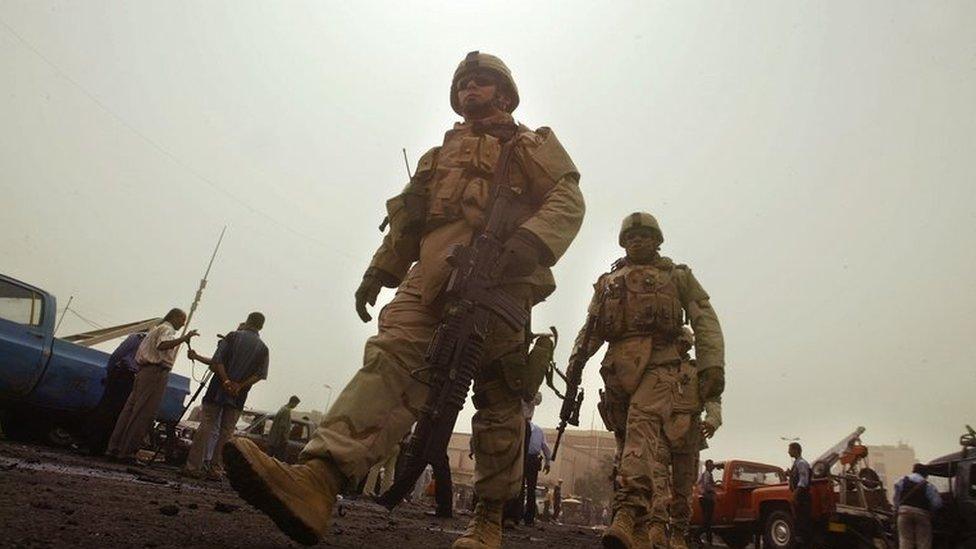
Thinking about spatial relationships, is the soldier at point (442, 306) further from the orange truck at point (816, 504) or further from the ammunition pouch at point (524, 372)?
the orange truck at point (816, 504)

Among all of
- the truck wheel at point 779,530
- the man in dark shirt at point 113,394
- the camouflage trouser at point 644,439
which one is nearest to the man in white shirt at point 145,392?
the man in dark shirt at point 113,394

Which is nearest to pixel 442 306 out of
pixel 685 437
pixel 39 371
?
pixel 685 437

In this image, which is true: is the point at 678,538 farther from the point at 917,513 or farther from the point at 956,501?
the point at 956,501

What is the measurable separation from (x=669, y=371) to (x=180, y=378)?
7.61m

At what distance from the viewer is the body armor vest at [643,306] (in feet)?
13.0

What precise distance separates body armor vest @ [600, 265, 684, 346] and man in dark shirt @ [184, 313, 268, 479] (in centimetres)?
375

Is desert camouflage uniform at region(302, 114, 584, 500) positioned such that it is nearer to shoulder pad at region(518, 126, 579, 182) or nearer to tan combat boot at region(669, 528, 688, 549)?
shoulder pad at region(518, 126, 579, 182)

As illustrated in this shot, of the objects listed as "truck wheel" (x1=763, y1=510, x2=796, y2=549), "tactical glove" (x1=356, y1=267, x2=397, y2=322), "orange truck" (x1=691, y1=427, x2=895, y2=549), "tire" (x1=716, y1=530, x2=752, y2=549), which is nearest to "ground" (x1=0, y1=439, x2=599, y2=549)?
"tactical glove" (x1=356, y1=267, x2=397, y2=322)

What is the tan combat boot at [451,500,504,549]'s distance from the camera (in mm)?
2164

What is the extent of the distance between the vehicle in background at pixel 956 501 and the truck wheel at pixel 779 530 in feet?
8.82

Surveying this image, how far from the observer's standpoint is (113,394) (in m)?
6.23

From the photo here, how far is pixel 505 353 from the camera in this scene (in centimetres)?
227

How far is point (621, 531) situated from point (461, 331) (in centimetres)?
165

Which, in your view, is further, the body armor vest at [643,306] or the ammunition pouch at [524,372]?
the body armor vest at [643,306]
